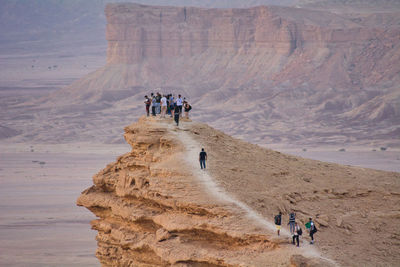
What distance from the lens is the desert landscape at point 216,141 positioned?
2211 cm

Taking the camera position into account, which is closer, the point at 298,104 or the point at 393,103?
the point at 393,103

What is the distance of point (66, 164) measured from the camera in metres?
79.4

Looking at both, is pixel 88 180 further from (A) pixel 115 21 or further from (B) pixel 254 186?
(A) pixel 115 21

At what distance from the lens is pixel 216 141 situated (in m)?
26.8

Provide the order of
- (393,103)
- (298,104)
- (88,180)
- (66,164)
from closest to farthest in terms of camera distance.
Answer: (88,180) < (66,164) < (393,103) < (298,104)

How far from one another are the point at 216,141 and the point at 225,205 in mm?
5693

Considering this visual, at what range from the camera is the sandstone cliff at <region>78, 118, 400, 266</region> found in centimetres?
2091

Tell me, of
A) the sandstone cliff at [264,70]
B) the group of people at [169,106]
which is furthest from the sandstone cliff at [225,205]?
the sandstone cliff at [264,70]

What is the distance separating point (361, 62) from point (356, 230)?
8994 cm

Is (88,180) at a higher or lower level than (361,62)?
lower

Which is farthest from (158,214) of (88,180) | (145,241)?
(88,180)

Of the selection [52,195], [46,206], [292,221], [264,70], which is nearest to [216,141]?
[292,221]

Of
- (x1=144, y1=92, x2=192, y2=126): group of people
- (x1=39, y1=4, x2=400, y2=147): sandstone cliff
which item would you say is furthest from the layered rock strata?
(x1=39, y1=4, x2=400, y2=147): sandstone cliff

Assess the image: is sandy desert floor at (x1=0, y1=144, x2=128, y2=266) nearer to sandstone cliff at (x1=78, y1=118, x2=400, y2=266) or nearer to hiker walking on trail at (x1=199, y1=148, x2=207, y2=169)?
sandstone cliff at (x1=78, y1=118, x2=400, y2=266)
